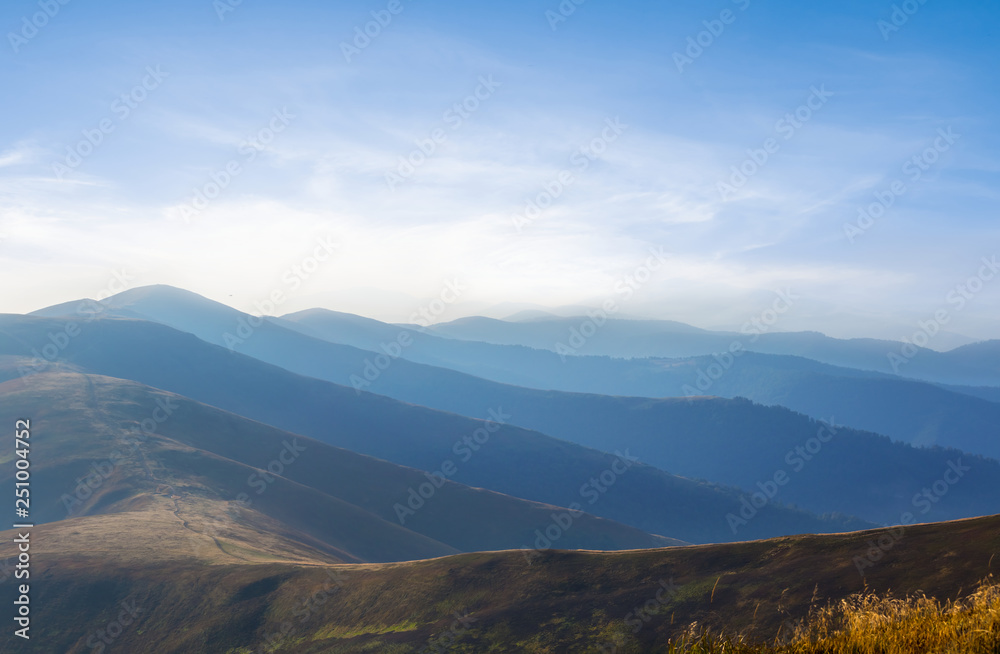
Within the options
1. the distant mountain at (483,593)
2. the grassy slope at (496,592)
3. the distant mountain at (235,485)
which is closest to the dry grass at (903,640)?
the distant mountain at (483,593)

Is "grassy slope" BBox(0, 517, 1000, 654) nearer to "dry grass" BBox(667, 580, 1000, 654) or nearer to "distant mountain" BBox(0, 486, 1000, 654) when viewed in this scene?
"distant mountain" BBox(0, 486, 1000, 654)

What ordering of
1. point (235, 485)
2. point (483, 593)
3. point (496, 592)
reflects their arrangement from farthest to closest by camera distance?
point (235, 485), point (483, 593), point (496, 592)

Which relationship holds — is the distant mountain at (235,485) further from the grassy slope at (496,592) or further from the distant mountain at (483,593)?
the grassy slope at (496,592)

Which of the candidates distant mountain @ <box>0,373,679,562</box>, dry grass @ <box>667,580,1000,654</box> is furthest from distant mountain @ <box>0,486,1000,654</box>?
distant mountain @ <box>0,373,679,562</box>

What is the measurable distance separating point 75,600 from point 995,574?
53625mm

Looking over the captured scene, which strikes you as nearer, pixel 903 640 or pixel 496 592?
pixel 903 640

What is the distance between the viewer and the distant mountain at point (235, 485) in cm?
8306

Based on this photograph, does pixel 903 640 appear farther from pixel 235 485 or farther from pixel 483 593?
pixel 235 485

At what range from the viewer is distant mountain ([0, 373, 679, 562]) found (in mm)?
83062

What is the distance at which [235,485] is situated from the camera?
322 feet

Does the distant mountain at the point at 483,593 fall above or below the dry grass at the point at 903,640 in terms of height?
below

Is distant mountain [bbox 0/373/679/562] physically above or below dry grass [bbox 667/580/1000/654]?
below

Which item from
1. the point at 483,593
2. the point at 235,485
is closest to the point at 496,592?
the point at 483,593

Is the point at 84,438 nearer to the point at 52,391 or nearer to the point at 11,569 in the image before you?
the point at 52,391
